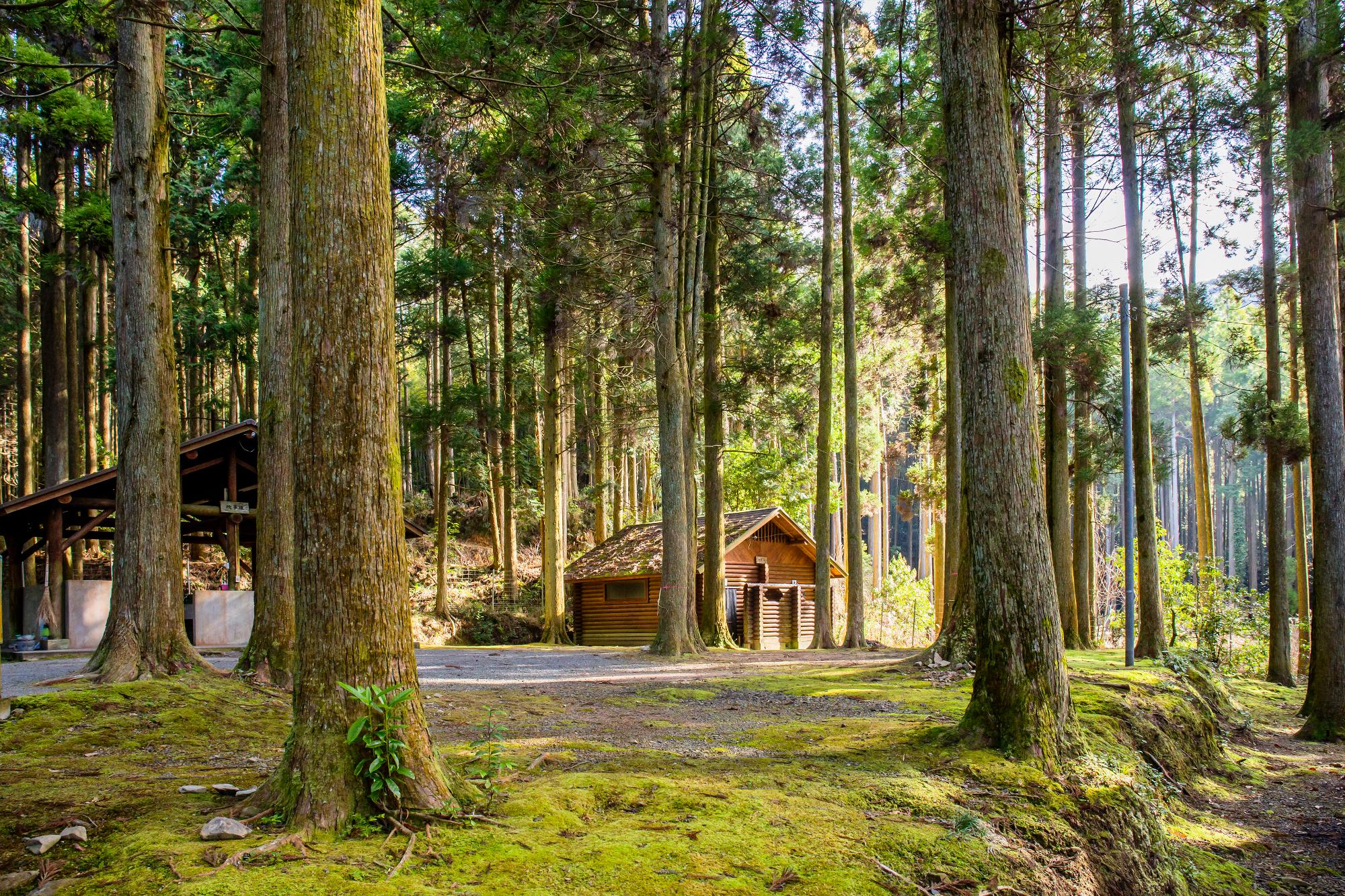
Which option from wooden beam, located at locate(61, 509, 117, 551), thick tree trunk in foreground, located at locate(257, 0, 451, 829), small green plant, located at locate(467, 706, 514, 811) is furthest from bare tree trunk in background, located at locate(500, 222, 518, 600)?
small green plant, located at locate(467, 706, 514, 811)

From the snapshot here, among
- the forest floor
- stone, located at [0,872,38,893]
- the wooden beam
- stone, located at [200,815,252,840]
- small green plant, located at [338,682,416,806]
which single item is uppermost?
the wooden beam

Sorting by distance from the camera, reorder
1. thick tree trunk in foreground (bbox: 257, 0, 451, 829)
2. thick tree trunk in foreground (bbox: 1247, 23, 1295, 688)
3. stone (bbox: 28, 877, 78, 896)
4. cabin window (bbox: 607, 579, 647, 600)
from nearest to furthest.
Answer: stone (bbox: 28, 877, 78, 896), thick tree trunk in foreground (bbox: 257, 0, 451, 829), thick tree trunk in foreground (bbox: 1247, 23, 1295, 688), cabin window (bbox: 607, 579, 647, 600)

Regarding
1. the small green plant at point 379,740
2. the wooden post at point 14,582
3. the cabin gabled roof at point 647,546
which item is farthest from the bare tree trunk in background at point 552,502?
the small green plant at point 379,740

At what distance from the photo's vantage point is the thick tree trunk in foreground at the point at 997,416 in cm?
609

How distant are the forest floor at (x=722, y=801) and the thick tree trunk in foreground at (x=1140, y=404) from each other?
369cm

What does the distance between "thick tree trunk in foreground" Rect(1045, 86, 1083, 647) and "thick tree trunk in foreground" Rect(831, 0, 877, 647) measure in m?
4.50

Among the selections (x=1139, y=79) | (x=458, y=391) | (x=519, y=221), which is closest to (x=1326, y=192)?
(x=1139, y=79)

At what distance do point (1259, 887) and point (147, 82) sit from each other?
12474mm

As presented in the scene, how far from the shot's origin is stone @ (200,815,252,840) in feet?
12.3

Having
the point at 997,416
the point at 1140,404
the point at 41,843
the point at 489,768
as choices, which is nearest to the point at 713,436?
the point at 1140,404

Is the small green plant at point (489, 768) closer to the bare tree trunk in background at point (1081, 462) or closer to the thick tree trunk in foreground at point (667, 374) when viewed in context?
the thick tree trunk in foreground at point (667, 374)

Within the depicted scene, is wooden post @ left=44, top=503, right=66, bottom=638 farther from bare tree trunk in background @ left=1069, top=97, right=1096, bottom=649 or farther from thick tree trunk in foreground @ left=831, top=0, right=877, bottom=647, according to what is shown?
bare tree trunk in background @ left=1069, top=97, right=1096, bottom=649

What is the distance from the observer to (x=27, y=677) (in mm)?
11203

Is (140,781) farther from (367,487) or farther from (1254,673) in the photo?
(1254,673)
